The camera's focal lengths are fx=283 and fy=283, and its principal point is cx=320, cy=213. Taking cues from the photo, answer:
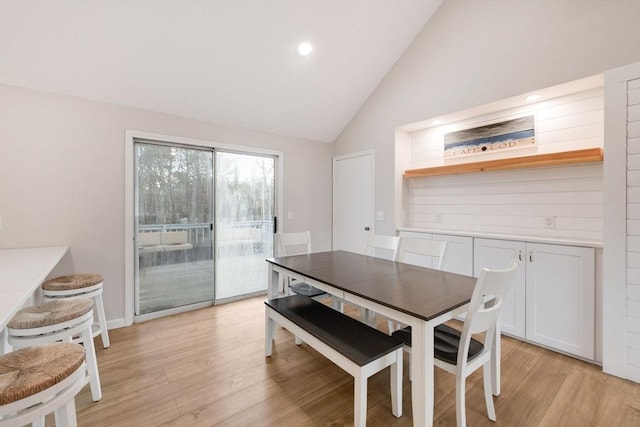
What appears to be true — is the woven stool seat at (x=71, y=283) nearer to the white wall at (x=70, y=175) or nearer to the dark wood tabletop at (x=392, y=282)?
the white wall at (x=70, y=175)

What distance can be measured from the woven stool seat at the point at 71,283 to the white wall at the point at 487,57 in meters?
3.25

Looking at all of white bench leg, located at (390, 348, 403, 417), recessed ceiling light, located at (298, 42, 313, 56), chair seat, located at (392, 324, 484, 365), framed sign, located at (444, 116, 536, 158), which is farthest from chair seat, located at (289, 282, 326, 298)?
recessed ceiling light, located at (298, 42, 313, 56)

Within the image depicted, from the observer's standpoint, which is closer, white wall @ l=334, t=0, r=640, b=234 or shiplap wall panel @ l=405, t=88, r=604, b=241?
white wall @ l=334, t=0, r=640, b=234

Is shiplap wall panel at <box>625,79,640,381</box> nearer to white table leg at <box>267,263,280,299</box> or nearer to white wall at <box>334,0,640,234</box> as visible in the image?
white wall at <box>334,0,640,234</box>

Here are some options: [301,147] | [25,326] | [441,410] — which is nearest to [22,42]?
[25,326]

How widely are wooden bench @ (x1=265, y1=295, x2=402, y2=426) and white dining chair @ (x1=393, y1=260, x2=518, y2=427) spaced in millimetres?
216

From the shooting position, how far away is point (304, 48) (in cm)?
313

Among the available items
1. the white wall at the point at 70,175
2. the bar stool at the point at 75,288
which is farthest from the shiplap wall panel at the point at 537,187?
the bar stool at the point at 75,288

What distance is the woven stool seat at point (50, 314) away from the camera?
61.2 inches

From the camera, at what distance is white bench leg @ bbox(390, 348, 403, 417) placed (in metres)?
1.68

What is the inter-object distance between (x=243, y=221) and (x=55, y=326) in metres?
2.44

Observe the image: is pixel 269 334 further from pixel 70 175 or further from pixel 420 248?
pixel 70 175

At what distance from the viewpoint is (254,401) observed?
1.88m

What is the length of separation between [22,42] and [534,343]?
5147mm
